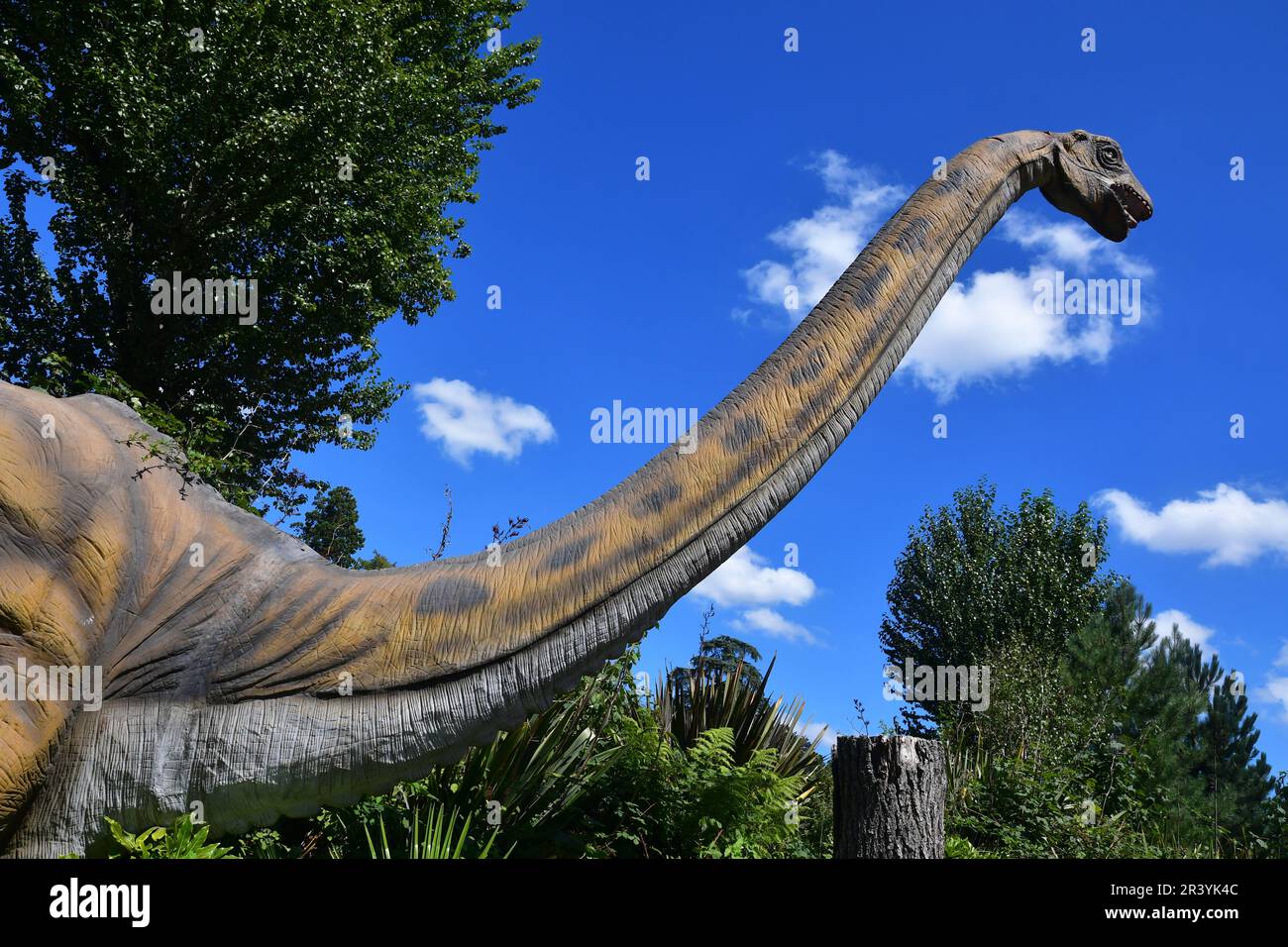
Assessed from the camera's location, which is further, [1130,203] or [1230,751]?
[1230,751]

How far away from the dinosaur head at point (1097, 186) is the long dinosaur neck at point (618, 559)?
1178 mm

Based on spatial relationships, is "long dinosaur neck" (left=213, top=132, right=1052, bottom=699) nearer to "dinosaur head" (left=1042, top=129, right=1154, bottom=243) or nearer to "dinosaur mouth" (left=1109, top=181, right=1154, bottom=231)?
"dinosaur head" (left=1042, top=129, right=1154, bottom=243)

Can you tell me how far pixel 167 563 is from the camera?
229 centimetres

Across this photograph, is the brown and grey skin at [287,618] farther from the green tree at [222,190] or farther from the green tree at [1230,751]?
the green tree at [1230,751]

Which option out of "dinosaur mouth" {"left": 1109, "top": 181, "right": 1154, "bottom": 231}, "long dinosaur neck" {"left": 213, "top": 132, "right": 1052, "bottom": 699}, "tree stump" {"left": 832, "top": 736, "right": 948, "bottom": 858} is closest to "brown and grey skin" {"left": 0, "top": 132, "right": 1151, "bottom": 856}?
"long dinosaur neck" {"left": 213, "top": 132, "right": 1052, "bottom": 699}

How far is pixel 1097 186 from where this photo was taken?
3338 mm

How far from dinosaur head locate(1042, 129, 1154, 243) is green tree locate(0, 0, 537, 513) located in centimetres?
843

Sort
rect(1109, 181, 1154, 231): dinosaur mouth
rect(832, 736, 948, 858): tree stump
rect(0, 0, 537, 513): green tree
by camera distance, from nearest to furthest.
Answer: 1. rect(1109, 181, 1154, 231): dinosaur mouth
2. rect(832, 736, 948, 858): tree stump
3. rect(0, 0, 537, 513): green tree

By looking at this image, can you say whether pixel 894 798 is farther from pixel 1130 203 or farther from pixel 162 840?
pixel 162 840

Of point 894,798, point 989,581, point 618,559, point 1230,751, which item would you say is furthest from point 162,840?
point 989,581

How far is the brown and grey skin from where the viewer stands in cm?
210

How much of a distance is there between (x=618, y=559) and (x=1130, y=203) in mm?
2645

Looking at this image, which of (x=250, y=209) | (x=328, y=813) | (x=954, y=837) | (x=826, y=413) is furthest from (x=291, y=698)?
(x=250, y=209)
